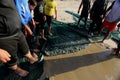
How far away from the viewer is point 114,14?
618cm

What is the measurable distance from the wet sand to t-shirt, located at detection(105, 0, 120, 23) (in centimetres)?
75

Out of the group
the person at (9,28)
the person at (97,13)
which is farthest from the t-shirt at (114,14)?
the person at (9,28)

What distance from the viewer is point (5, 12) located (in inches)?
112

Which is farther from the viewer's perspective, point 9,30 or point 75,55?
point 75,55

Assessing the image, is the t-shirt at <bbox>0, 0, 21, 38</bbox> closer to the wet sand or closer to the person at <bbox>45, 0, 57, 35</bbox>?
the wet sand

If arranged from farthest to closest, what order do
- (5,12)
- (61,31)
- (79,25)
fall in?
1. (79,25)
2. (61,31)
3. (5,12)

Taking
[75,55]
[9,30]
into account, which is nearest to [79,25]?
[75,55]

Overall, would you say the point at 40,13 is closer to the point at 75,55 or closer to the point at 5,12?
the point at 75,55

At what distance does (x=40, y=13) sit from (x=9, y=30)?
113 inches

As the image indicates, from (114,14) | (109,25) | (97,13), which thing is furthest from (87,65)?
(97,13)

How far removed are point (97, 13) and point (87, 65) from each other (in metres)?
2.14

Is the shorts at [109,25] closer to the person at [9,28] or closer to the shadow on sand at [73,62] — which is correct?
the shadow on sand at [73,62]

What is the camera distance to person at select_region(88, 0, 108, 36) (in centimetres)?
663

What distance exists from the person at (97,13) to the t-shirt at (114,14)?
0.43 metres
